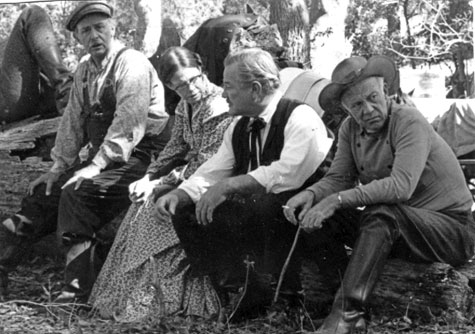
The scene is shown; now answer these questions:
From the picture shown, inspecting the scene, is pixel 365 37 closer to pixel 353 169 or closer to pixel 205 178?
pixel 353 169

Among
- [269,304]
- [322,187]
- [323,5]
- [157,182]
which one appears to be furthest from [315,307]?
[323,5]

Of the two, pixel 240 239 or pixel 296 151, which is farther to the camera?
pixel 240 239

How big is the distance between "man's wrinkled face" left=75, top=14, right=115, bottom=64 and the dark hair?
1.81 ft

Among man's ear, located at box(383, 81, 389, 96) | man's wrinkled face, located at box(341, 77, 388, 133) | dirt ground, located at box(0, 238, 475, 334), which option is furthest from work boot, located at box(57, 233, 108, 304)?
A: man's ear, located at box(383, 81, 389, 96)

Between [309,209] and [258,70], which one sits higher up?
[258,70]

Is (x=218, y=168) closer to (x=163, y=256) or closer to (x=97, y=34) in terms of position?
(x=163, y=256)

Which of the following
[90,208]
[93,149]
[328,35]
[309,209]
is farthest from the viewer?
[93,149]

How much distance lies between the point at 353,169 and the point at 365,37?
802 millimetres

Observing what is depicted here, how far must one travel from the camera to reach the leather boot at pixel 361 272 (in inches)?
190

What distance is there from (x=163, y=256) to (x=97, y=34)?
1.44 m

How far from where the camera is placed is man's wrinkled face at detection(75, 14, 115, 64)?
622 centimetres

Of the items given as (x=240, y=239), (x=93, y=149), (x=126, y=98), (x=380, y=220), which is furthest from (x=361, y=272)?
(x=93, y=149)

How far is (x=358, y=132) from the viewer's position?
5246 millimetres

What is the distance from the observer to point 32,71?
7020 millimetres
